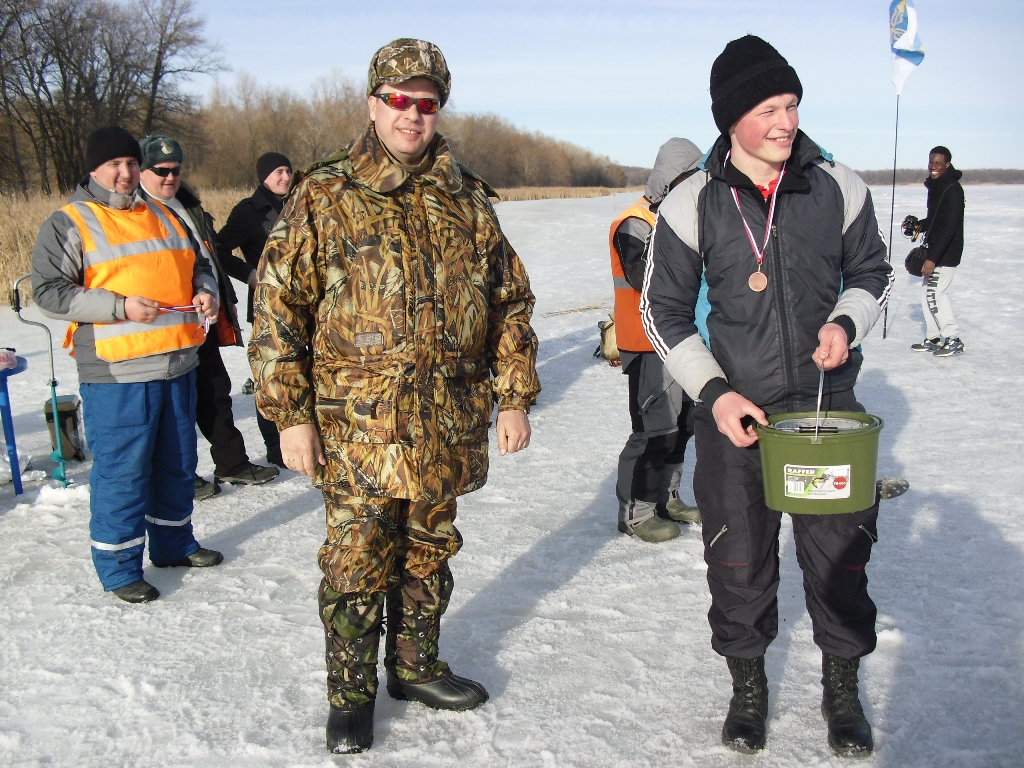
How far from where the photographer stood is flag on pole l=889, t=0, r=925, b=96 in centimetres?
920

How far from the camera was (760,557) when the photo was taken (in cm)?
255

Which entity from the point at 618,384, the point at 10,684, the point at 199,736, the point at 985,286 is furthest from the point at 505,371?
the point at 985,286

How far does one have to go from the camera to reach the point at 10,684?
9.87 feet

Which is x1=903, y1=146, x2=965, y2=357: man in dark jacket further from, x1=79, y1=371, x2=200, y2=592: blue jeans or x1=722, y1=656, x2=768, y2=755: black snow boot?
x1=79, y1=371, x2=200, y2=592: blue jeans

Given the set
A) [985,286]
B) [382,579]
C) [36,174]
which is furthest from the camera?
[36,174]

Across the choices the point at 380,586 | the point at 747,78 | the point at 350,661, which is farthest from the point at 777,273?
the point at 350,661

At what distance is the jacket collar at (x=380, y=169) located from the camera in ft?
7.77

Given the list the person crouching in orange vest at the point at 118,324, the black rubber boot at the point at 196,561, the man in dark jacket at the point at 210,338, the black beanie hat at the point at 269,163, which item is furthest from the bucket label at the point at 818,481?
the black beanie hat at the point at 269,163

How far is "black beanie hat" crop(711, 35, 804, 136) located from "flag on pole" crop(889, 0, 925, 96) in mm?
7821

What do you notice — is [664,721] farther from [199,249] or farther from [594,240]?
[594,240]

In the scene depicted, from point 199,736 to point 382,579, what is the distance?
838 millimetres

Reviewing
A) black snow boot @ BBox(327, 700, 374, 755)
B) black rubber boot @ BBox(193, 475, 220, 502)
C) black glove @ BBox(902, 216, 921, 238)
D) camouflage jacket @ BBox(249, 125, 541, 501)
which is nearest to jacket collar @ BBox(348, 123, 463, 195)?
camouflage jacket @ BBox(249, 125, 541, 501)

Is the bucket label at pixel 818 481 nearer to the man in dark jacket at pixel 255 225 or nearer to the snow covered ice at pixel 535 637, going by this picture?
Answer: the snow covered ice at pixel 535 637

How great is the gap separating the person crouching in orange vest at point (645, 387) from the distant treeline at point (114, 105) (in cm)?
3042
